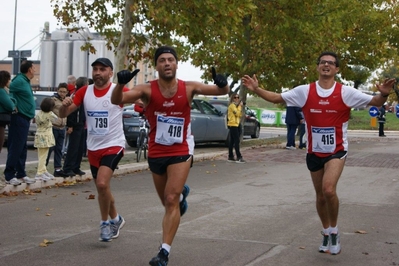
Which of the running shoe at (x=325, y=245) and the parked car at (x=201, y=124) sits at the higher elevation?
the parked car at (x=201, y=124)

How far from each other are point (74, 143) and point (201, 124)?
9832 millimetres

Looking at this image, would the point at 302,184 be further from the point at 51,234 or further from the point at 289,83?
the point at 289,83

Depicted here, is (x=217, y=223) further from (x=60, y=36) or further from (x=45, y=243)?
(x=60, y=36)

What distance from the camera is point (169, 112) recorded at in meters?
7.39

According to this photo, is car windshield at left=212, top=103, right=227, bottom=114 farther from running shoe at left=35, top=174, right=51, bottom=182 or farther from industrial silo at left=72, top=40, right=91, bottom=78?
running shoe at left=35, top=174, right=51, bottom=182

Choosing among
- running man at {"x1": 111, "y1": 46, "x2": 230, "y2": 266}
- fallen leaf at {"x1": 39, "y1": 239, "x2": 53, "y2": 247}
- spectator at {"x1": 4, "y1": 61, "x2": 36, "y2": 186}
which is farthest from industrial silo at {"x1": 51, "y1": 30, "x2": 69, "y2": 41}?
running man at {"x1": 111, "y1": 46, "x2": 230, "y2": 266}

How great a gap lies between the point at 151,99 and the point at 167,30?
11.4 metres

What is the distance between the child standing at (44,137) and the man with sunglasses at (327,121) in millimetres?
6634

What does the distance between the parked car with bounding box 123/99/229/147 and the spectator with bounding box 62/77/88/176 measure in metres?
8.26

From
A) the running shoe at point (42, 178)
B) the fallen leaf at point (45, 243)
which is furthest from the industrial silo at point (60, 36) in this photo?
the fallen leaf at point (45, 243)

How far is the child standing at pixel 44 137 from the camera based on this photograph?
45.2 ft

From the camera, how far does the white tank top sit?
862 cm

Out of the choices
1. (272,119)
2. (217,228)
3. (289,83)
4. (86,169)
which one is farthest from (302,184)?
(272,119)

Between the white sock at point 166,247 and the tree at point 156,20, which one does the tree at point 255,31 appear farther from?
the white sock at point 166,247
